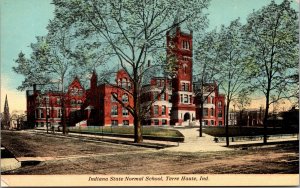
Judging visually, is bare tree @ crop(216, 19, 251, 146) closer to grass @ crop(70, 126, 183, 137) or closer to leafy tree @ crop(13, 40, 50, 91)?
grass @ crop(70, 126, 183, 137)

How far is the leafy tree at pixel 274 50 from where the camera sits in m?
7.40

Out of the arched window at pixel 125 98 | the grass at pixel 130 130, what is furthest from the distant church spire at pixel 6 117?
the arched window at pixel 125 98

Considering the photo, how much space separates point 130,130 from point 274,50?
3078 mm

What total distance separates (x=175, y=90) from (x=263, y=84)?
65.3 inches

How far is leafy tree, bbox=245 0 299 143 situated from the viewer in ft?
24.3

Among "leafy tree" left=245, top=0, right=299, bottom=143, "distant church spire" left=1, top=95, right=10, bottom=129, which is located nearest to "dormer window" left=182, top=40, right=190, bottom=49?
"leafy tree" left=245, top=0, right=299, bottom=143

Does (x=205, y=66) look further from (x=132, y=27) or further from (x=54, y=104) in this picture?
(x=54, y=104)

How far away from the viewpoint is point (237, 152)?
7953 millimetres

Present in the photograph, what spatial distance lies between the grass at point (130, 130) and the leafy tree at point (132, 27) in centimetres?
61

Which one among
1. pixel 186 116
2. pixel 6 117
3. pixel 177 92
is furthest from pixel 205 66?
pixel 6 117

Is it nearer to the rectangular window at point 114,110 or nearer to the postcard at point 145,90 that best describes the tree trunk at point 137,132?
the postcard at point 145,90

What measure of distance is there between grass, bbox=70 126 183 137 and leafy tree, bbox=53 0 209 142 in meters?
0.61

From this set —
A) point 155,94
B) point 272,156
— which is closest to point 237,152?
point 272,156

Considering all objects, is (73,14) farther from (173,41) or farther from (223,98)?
(223,98)
